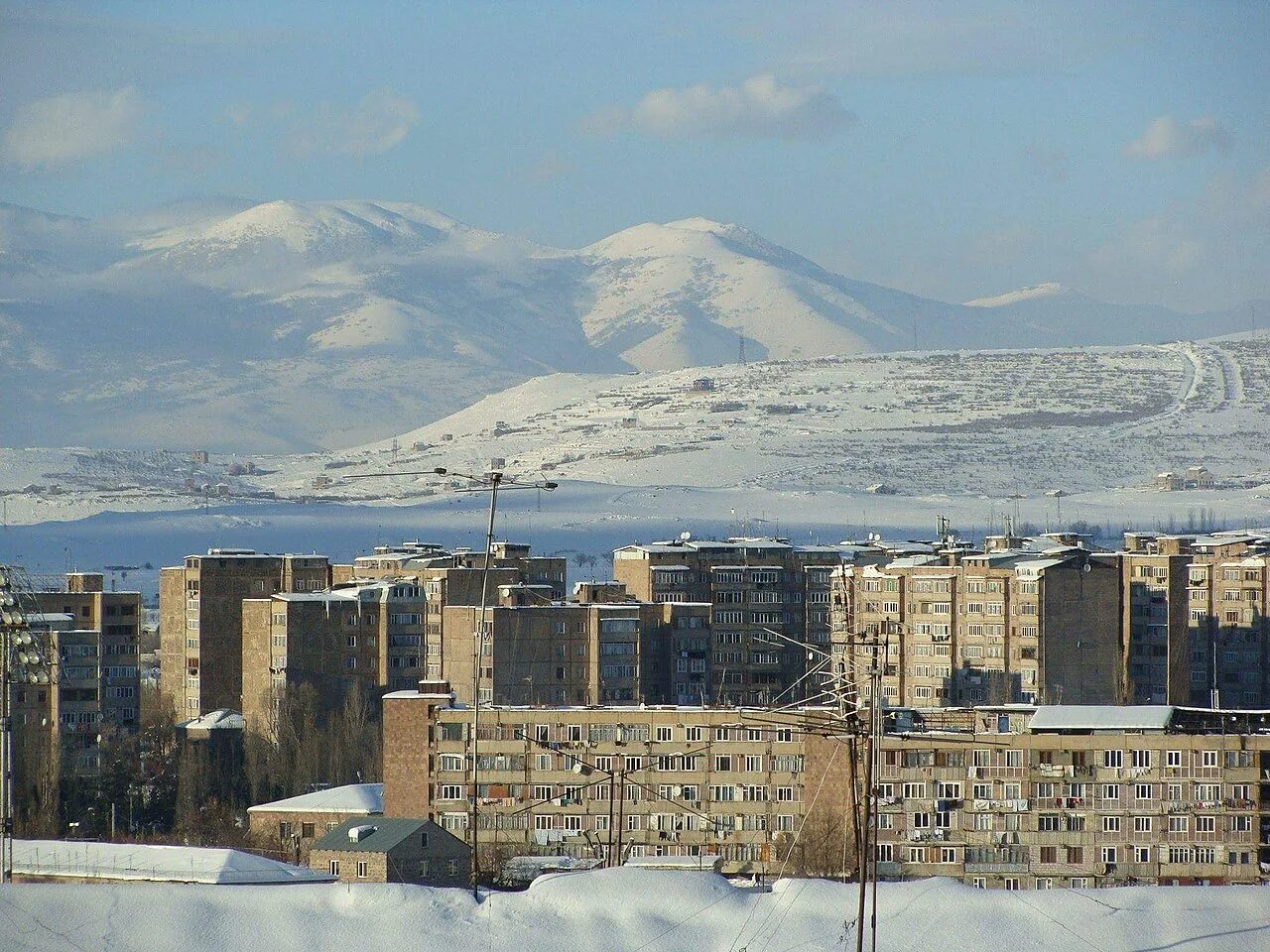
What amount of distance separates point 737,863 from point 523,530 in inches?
3826

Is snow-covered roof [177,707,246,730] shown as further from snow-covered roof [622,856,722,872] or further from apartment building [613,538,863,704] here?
snow-covered roof [622,856,722,872]

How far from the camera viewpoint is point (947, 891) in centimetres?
1922

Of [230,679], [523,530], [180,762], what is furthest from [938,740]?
[523,530]

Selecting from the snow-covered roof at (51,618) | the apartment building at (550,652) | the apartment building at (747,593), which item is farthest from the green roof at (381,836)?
the apartment building at (747,593)

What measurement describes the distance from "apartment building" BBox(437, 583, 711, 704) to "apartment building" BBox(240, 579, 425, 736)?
1.89ft

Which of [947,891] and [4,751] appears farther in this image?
[4,751]

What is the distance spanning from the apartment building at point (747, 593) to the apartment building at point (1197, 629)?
19.2 feet

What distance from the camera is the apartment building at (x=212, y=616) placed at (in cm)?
5138

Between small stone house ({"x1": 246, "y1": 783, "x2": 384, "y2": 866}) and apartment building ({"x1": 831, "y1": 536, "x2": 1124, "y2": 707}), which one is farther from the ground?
apartment building ({"x1": 831, "y1": 536, "x2": 1124, "y2": 707})

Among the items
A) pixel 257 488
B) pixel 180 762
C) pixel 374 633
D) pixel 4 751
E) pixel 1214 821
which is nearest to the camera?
pixel 4 751

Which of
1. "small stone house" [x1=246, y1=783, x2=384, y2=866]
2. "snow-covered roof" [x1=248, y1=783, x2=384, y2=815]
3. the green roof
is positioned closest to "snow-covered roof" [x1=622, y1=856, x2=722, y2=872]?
the green roof

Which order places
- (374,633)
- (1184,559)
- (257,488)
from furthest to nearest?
(257,488) → (1184,559) → (374,633)

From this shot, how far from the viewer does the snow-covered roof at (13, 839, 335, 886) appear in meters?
22.3

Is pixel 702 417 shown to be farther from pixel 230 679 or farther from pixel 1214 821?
pixel 1214 821
